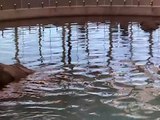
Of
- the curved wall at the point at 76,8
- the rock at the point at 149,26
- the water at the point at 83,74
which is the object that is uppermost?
the curved wall at the point at 76,8

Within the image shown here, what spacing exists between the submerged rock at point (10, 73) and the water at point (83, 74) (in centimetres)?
23

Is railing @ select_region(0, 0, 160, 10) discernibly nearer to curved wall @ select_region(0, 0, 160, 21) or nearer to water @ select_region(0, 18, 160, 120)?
curved wall @ select_region(0, 0, 160, 21)

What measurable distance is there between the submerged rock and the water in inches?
9.1

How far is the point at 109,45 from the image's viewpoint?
1636 centimetres

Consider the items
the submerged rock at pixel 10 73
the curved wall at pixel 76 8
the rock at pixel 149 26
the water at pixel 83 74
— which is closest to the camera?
the water at pixel 83 74

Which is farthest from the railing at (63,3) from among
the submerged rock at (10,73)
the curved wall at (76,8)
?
the submerged rock at (10,73)

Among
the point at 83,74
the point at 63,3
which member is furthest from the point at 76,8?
the point at 83,74

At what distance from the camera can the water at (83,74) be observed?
869 centimetres

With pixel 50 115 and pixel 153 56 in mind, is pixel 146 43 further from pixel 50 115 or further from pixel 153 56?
pixel 50 115

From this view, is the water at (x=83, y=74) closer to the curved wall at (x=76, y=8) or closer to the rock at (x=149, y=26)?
the rock at (x=149, y=26)

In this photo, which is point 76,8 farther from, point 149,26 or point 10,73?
point 10,73

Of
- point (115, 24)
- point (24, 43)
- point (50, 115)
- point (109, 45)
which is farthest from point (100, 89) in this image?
point (115, 24)

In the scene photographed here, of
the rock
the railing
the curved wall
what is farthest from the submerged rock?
the railing

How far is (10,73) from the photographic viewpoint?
1114cm
